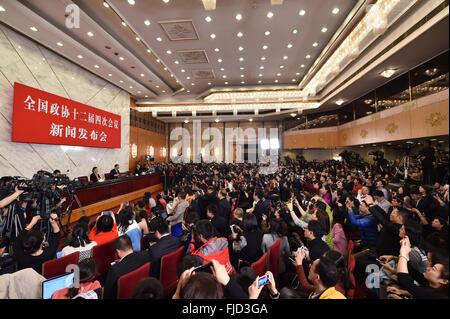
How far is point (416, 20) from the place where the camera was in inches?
206

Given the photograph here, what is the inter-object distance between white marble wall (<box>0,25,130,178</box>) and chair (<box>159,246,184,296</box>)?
6481mm

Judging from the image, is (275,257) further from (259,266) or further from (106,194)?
(106,194)

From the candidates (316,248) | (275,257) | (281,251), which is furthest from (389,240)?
(275,257)

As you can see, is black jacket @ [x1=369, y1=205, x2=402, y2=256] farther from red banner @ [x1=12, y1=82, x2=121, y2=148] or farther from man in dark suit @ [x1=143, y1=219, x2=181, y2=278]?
red banner @ [x1=12, y1=82, x2=121, y2=148]

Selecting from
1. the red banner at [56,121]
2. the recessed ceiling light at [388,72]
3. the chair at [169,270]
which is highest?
the recessed ceiling light at [388,72]

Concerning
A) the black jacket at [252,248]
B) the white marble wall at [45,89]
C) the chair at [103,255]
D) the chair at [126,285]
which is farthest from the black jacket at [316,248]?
the white marble wall at [45,89]

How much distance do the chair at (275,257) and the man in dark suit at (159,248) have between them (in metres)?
1.06

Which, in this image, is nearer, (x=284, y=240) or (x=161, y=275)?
(x=161, y=275)

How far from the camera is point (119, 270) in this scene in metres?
1.94

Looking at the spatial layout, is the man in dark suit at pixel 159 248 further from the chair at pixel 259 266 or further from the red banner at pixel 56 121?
the red banner at pixel 56 121

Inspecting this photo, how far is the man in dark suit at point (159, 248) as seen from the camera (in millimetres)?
2361
